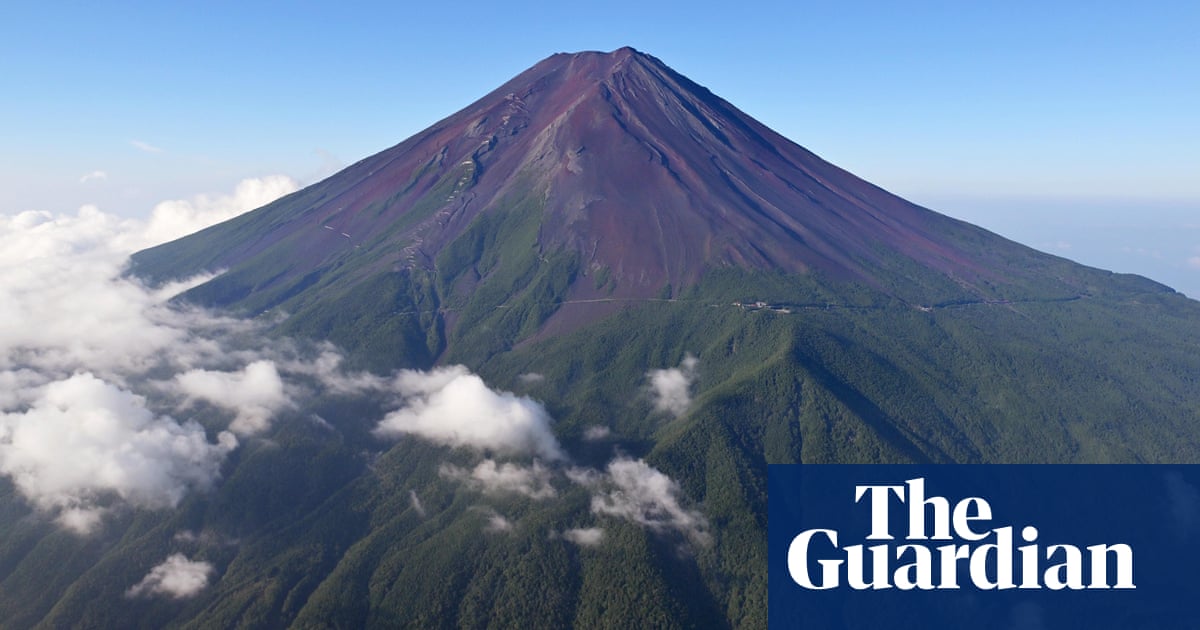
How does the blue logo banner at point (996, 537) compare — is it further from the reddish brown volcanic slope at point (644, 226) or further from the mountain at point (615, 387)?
the reddish brown volcanic slope at point (644, 226)

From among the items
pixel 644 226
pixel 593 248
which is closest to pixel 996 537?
pixel 644 226

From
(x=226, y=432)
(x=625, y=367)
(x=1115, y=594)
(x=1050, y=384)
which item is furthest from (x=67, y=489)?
(x=1050, y=384)

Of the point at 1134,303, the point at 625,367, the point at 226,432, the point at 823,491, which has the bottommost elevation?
the point at 823,491

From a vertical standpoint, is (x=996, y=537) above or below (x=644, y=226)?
below

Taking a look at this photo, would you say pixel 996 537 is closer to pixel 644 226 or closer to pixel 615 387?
pixel 615 387

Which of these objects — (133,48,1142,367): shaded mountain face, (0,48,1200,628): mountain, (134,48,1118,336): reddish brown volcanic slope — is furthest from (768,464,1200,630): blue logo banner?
(134,48,1118,336): reddish brown volcanic slope

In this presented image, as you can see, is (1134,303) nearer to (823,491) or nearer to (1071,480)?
(1071,480)

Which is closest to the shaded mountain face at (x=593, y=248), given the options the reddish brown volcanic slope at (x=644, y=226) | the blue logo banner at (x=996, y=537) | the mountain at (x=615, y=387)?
the reddish brown volcanic slope at (x=644, y=226)
